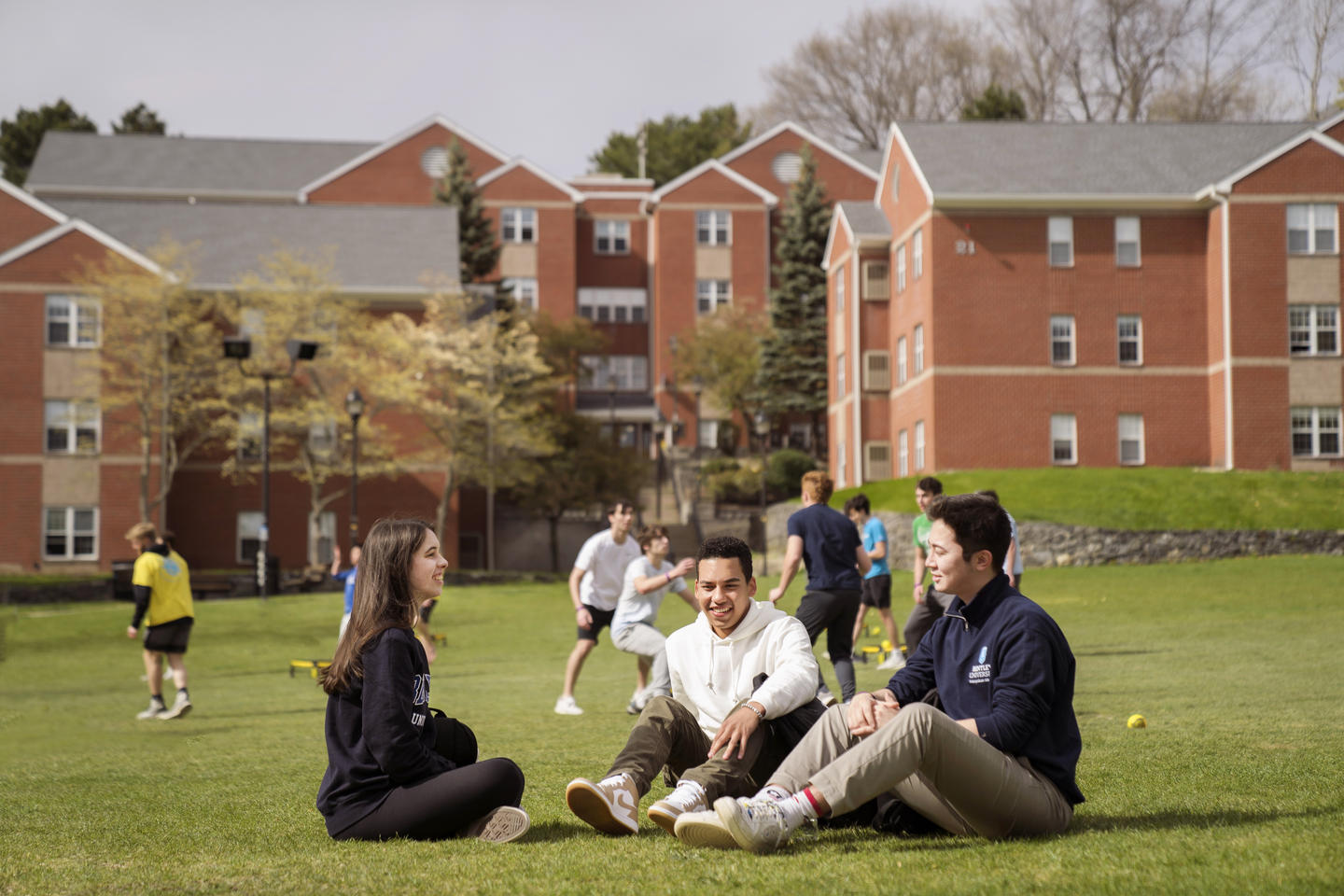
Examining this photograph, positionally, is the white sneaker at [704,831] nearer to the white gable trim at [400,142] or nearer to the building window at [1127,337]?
the building window at [1127,337]

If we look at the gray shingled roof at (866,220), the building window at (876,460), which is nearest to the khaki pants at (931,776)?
the building window at (876,460)

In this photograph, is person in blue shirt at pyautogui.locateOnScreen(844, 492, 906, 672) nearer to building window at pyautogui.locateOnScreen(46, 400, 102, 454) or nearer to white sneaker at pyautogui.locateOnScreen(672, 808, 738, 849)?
white sneaker at pyautogui.locateOnScreen(672, 808, 738, 849)

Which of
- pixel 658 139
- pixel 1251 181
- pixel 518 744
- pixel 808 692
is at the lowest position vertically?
pixel 518 744

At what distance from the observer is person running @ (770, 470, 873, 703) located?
1190 cm

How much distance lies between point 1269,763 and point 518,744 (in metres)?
5.38

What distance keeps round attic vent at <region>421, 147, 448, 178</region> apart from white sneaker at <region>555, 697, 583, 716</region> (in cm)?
5738

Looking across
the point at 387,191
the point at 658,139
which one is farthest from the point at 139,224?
the point at 658,139

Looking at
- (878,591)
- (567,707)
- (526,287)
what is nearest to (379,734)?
(567,707)

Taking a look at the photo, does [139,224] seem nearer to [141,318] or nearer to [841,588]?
[141,318]

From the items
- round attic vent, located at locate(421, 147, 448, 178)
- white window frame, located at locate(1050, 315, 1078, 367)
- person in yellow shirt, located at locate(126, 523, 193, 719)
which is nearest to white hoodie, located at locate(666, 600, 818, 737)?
person in yellow shirt, located at locate(126, 523, 193, 719)

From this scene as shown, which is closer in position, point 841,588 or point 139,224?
point 841,588

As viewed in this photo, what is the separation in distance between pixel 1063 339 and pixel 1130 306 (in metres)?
2.36

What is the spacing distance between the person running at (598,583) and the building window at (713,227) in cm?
5375

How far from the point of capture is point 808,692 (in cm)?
632
